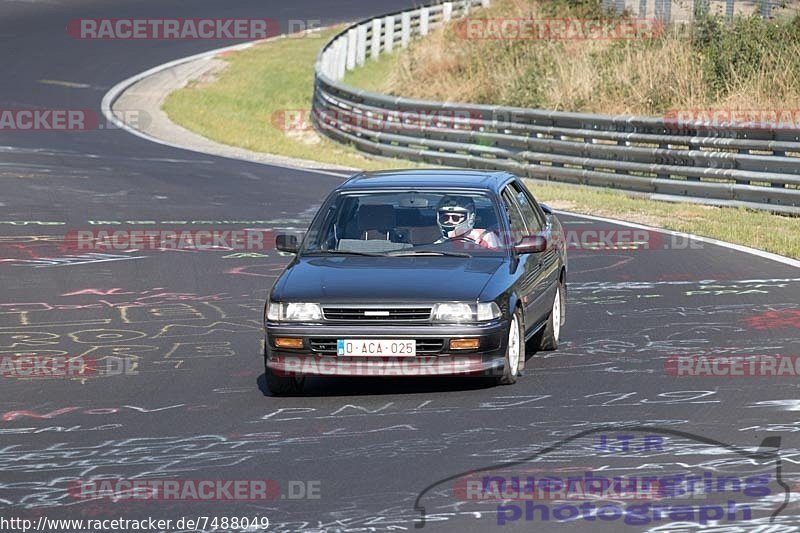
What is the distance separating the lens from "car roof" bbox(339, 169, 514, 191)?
36.7ft

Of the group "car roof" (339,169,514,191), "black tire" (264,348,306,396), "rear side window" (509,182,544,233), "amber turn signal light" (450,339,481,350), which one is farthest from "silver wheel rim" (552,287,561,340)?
"black tire" (264,348,306,396)

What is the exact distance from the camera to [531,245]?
1072cm

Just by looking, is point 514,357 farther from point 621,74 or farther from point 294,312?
point 621,74

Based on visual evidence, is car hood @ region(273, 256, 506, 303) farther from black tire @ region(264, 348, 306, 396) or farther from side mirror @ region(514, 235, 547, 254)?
black tire @ region(264, 348, 306, 396)

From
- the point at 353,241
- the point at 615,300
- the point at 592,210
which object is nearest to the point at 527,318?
the point at 353,241

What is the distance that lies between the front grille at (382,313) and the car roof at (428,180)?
164 centimetres

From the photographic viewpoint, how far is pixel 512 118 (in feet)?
84.1

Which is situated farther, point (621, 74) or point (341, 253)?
point (621, 74)

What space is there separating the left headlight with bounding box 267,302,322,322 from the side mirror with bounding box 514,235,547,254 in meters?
1.74

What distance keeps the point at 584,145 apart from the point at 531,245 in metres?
13.3

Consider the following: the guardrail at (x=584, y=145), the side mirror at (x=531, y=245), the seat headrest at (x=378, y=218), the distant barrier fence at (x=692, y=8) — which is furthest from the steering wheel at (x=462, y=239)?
the distant barrier fence at (x=692, y=8)

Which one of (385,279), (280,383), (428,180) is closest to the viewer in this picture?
(280,383)

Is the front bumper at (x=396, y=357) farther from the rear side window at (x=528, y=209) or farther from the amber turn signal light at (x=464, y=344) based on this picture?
the rear side window at (x=528, y=209)

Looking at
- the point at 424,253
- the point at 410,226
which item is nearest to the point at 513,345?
the point at 424,253
